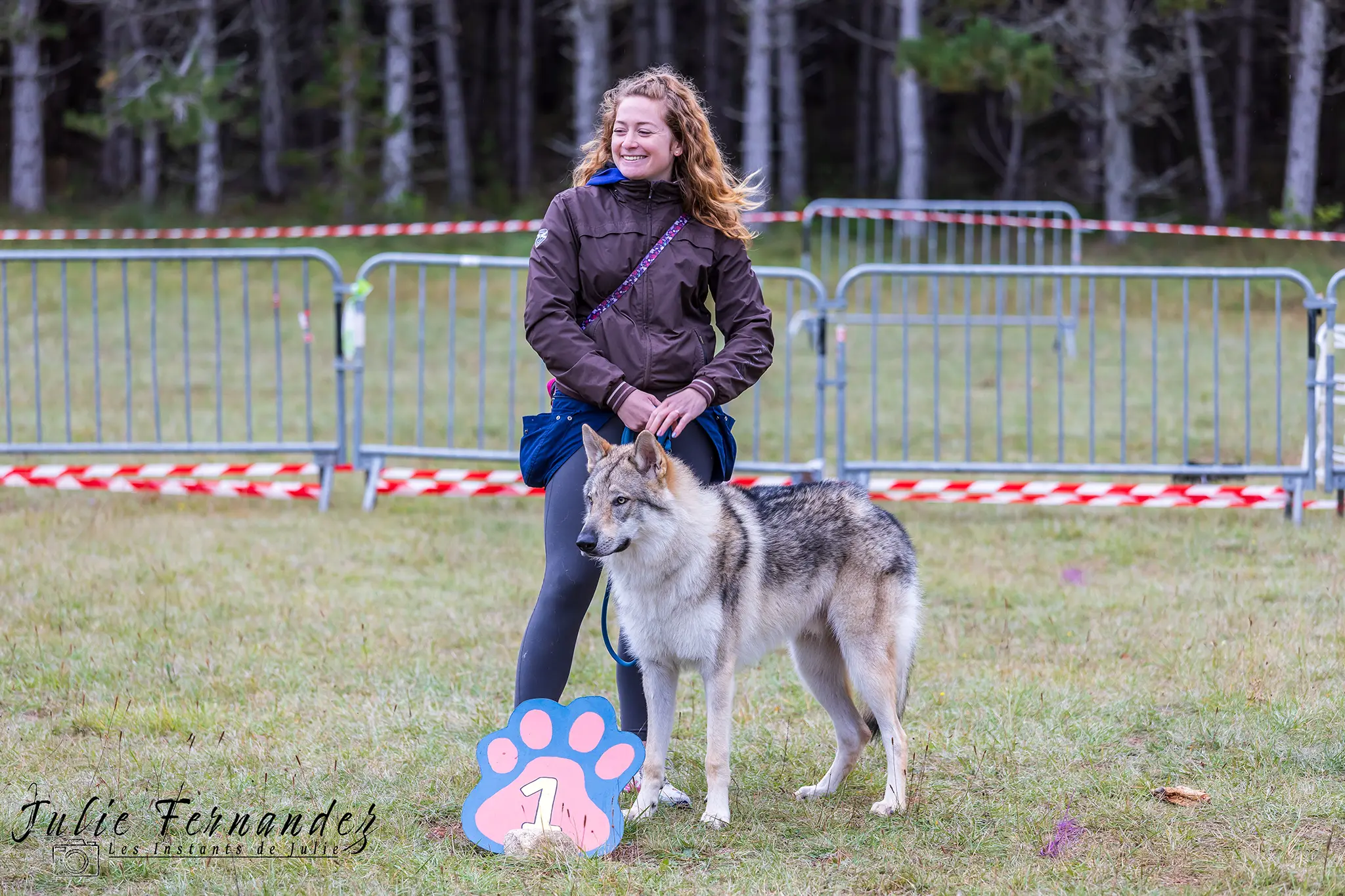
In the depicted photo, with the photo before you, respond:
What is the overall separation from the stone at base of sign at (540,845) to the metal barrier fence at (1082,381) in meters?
4.84

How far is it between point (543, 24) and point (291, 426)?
2917cm

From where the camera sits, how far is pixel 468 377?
1445cm

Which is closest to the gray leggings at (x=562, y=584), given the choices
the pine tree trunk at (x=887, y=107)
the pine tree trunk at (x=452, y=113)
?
the pine tree trunk at (x=452, y=113)

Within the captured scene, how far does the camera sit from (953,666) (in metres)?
5.76

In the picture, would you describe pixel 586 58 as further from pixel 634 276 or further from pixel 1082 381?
pixel 634 276

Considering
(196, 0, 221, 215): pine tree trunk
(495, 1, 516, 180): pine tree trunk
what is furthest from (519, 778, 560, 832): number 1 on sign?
(495, 1, 516, 180): pine tree trunk

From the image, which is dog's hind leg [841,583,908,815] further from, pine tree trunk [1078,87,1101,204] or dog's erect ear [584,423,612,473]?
pine tree trunk [1078,87,1101,204]

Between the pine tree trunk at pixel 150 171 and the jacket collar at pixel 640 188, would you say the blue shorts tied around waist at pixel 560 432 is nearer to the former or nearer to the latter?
the jacket collar at pixel 640 188

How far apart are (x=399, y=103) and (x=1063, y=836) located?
2254 centimetres

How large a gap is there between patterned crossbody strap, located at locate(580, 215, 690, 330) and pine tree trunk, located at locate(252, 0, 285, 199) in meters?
26.4

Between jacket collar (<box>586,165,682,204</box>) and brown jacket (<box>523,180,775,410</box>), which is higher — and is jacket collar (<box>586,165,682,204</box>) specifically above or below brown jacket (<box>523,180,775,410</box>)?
above

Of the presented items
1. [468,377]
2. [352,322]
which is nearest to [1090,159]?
[468,377]

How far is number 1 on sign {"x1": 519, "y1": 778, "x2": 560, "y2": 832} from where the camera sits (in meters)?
3.86

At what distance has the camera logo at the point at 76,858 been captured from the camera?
369 cm
